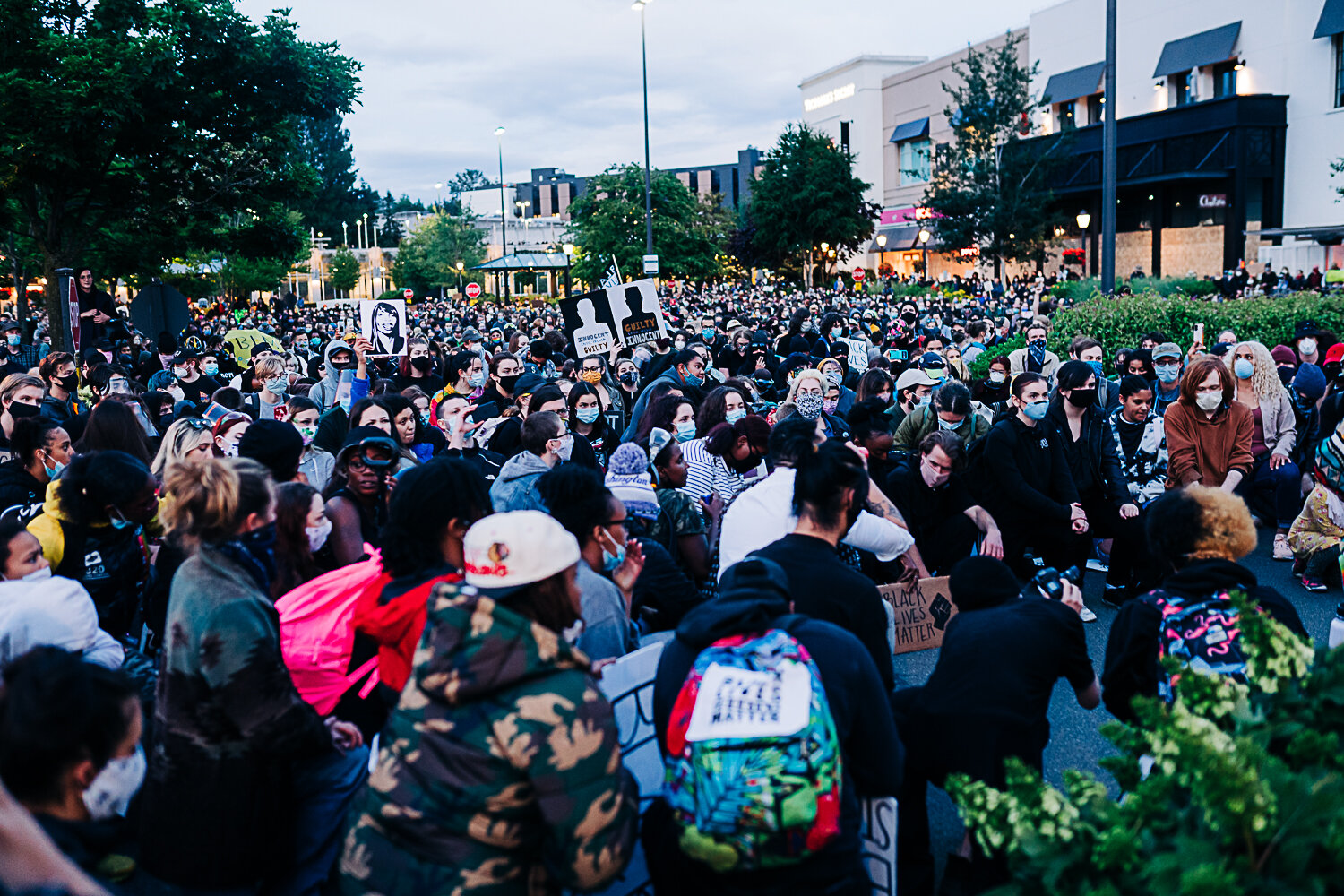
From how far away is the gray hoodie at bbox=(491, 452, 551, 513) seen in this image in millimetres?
5660

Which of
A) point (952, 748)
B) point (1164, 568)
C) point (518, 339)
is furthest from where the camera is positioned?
point (518, 339)

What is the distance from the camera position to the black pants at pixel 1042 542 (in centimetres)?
755

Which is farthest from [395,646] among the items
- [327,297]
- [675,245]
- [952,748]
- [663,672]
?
[327,297]

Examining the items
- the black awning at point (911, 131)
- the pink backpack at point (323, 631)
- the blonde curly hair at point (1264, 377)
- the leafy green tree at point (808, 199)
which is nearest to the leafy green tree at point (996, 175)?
the leafy green tree at point (808, 199)

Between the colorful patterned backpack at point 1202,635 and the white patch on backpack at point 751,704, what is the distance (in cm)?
147

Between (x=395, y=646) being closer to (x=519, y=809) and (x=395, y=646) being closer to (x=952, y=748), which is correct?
(x=519, y=809)

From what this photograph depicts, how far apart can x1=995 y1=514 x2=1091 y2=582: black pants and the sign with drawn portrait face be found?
26.4ft

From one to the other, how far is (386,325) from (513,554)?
36.3ft

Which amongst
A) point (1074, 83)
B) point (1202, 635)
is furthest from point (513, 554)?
point (1074, 83)

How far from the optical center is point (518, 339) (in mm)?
17203

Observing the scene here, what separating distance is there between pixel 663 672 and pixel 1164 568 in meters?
2.27

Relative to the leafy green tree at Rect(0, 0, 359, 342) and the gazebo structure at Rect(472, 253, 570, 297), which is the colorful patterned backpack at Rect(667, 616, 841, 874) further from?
the gazebo structure at Rect(472, 253, 570, 297)

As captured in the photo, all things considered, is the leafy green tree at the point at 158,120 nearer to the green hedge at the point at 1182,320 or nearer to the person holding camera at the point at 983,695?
the green hedge at the point at 1182,320

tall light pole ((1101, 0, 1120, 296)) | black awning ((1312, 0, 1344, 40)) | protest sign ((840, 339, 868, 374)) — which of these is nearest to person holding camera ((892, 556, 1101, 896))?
protest sign ((840, 339, 868, 374))
